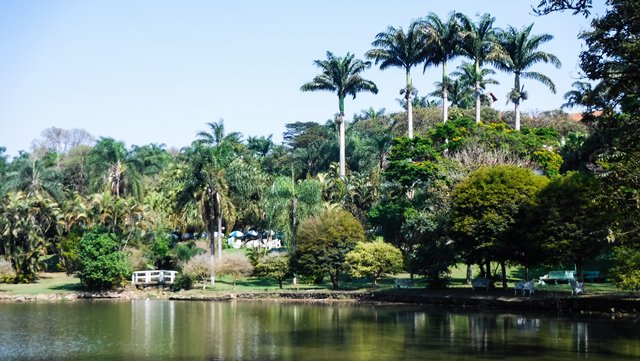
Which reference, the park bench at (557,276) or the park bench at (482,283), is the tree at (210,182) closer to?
the park bench at (482,283)

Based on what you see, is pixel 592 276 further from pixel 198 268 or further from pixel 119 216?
pixel 119 216

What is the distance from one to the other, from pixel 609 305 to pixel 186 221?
46209 mm

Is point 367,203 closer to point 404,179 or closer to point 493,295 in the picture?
point 404,179

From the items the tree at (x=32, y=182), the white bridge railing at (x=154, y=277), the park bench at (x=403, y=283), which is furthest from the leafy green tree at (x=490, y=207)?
the tree at (x=32, y=182)

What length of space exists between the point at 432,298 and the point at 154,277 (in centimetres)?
2644

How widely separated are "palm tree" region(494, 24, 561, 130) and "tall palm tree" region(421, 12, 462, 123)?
4.64 metres

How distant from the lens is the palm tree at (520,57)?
72812mm

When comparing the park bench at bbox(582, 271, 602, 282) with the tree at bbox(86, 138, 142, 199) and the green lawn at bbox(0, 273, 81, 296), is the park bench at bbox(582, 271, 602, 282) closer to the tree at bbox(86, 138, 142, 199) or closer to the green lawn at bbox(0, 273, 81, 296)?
the green lawn at bbox(0, 273, 81, 296)

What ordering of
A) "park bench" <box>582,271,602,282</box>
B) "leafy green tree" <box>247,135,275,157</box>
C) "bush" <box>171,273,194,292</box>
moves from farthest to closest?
1. "leafy green tree" <box>247,135,275,157</box>
2. "bush" <box>171,273,194,292</box>
3. "park bench" <box>582,271,602,282</box>

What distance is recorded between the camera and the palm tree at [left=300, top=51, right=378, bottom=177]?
8338 cm

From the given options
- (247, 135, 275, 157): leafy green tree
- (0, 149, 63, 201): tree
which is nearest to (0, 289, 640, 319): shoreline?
(0, 149, 63, 201): tree

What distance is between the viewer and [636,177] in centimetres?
3070

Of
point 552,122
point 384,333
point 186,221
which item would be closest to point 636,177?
point 384,333

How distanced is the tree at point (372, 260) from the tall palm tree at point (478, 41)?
21.0 metres
